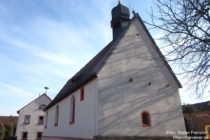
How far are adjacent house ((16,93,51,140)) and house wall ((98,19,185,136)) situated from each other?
22.5m

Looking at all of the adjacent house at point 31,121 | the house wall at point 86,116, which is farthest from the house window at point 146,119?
the adjacent house at point 31,121

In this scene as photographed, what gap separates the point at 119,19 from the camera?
13508 millimetres

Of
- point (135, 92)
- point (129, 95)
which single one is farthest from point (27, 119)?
point (135, 92)

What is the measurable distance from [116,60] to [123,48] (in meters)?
1.08

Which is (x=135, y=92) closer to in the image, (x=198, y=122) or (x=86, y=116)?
(x=86, y=116)

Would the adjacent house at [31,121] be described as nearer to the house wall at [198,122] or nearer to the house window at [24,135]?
the house window at [24,135]

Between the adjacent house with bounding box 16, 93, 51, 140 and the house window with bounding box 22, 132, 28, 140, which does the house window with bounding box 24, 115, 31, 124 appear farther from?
the house window with bounding box 22, 132, 28, 140

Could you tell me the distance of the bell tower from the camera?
44.0ft

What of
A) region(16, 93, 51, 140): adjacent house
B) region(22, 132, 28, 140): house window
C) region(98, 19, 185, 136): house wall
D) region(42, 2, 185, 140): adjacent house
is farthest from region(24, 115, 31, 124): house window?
region(98, 19, 185, 136): house wall

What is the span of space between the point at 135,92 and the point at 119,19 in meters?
6.62

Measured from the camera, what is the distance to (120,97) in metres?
9.39

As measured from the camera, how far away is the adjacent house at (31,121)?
1025 inches

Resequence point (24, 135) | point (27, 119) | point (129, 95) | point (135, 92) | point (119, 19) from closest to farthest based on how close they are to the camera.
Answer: point (129, 95) → point (135, 92) → point (119, 19) → point (24, 135) → point (27, 119)

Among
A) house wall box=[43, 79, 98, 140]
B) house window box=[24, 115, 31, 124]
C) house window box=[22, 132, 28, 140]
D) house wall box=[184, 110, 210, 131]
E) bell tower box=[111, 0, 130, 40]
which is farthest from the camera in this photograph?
house window box=[24, 115, 31, 124]
